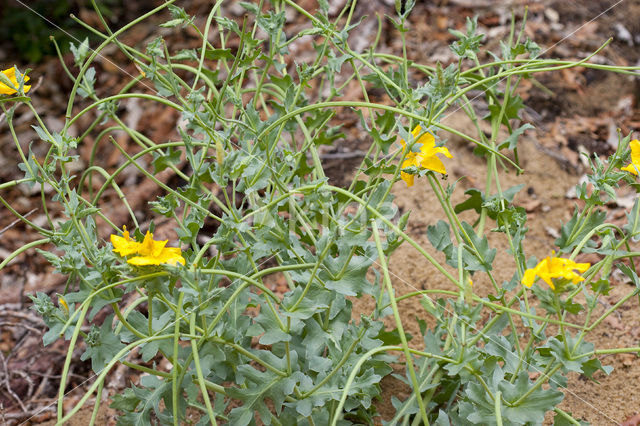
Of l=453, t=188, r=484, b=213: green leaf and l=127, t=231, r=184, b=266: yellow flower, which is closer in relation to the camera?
l=127, t=231, r=184, b=266: yellow flower

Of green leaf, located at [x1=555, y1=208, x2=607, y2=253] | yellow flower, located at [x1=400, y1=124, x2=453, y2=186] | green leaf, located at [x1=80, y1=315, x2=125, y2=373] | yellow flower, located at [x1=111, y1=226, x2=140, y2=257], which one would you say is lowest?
green leaf, located at [x1=80, y1=315, x2=125, y2=373]

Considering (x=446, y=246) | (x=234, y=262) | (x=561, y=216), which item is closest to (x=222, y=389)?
(x=234, y=262)

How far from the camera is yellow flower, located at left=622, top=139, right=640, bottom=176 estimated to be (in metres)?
1.10

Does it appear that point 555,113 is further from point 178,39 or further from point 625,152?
point 178,39

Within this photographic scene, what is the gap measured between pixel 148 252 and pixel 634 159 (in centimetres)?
80

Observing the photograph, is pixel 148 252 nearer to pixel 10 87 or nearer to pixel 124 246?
pixel 124 246

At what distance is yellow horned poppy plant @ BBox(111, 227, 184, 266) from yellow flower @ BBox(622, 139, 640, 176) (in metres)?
0.73

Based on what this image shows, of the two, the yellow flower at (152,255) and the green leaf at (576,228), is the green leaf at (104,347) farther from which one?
the green leaf at (576,228)

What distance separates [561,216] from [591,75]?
2.58 ft

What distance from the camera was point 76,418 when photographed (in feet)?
5.20

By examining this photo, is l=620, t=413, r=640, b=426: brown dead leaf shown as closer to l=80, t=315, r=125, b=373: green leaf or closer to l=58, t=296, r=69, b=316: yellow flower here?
l=80, t=315, r=125, b=373: green leaf

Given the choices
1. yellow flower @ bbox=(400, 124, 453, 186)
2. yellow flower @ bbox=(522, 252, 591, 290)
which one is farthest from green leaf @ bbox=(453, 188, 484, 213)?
yellow flower @ bbox=(522, 252, 591, 290)

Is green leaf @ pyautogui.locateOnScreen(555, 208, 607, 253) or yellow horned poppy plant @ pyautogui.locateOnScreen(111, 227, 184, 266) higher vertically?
yellow horned poppy plant @ pyautogui.locateOnScreen(111, 227, 184, 266)

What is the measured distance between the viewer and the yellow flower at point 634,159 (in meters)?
1.10
